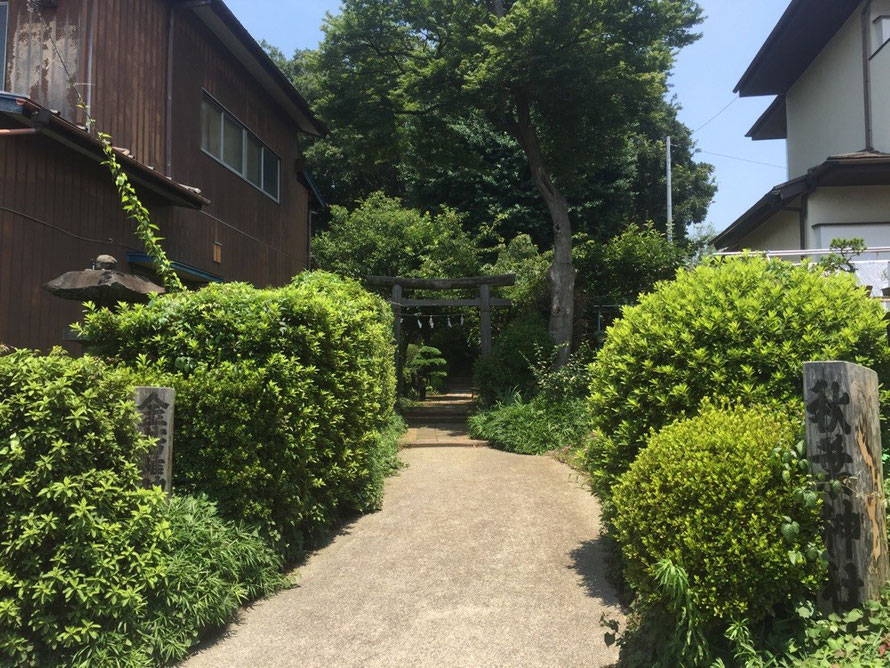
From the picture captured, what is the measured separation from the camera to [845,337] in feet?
12.0

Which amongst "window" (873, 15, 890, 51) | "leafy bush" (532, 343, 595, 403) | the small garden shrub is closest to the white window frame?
"window" (873, 15, 890, 51)

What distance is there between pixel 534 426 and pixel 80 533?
7823mm

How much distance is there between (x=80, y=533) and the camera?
3166 mm

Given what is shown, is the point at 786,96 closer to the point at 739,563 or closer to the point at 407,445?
the point at 407,445

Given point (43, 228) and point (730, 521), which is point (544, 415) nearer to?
point (43, 228)

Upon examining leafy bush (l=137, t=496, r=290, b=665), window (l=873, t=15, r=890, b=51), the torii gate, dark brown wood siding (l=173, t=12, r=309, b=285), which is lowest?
leafy bush (l=137, t=496, r=290, b=665)

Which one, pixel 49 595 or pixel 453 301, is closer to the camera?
pixel 49 595

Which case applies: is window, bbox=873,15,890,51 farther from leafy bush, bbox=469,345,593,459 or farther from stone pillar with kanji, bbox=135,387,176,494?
stone pillar with kanji, bbox=135,387,176,494

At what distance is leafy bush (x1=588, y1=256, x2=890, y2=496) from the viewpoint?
3.71 metres

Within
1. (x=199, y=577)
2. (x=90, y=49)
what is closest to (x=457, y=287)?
(x=90, y=49)

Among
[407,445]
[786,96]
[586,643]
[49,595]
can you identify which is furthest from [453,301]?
[49,595]

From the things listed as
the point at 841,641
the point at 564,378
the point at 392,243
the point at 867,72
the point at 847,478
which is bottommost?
the point at 841,641

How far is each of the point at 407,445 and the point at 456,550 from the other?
16.9 feet

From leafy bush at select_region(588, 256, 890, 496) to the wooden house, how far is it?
557 cm
